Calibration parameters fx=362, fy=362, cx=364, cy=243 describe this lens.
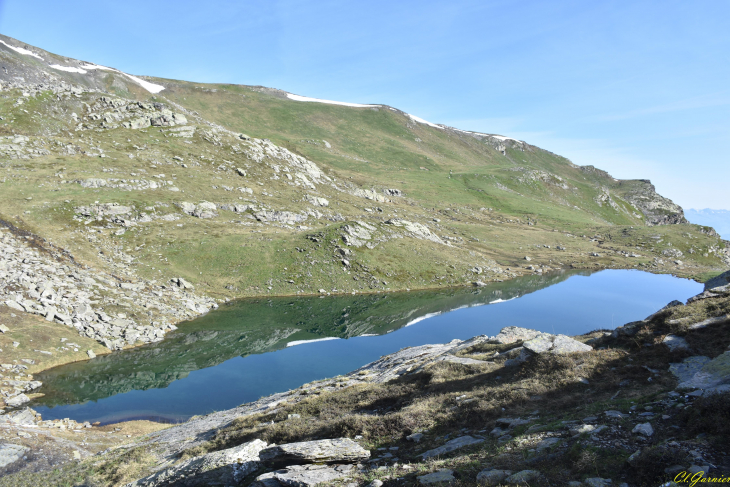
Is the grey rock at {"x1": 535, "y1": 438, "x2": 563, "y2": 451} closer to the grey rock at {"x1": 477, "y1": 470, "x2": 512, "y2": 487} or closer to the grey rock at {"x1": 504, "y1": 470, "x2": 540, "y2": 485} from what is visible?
the grey rock at {"x1": 504, "y1": 470, "x2": 540, "y2": 485}

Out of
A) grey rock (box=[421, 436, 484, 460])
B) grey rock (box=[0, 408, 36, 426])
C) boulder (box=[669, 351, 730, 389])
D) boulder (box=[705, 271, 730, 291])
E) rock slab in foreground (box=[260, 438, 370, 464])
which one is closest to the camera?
boulder (box=[669, 351, 730, 389])

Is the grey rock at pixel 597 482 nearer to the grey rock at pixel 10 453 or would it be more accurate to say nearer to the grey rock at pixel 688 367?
the grey rock at pixel 688 367

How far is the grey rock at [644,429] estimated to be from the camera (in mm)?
11008

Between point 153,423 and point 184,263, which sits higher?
point 184,263

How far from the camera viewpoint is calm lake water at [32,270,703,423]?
37.9 m

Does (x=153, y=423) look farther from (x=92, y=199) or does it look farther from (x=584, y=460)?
(x=92, y=199)

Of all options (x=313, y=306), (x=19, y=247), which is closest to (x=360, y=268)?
(x=313, y=306)

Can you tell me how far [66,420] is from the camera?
31.7m

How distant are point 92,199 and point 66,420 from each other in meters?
59.7

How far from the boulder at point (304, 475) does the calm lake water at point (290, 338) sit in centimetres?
2751

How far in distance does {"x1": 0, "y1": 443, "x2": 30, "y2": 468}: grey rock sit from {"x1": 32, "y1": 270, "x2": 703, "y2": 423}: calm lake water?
9703 millimetres

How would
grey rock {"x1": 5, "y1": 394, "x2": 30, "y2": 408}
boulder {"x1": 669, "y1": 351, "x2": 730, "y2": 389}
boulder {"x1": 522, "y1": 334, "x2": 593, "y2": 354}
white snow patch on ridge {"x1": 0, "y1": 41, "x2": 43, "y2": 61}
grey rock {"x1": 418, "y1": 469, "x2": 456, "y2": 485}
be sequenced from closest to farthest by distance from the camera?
1. grey rock {"x1": 418, "y1": 469, "x2": 456, "y2": 485}
2. boulder {"x1": 669, "y1": 351, "x2": 730, "y2": 389}
3. boulder {"x1": 522, "y1": 334, "x2": 593, "y2": 354}
4. grey rock {"x1": 5, "y1": 394, "x2": 30, "y2": 408}
5. white snow patch on ridge {"x1": 0, "y1": 41, "x2": 43, "y2": 61}

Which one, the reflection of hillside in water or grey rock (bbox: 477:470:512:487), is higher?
the reflection of hillside in water

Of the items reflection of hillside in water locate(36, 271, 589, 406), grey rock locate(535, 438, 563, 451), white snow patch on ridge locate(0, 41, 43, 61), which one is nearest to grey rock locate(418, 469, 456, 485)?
grey rock locate(535, 438, 563, 451)
